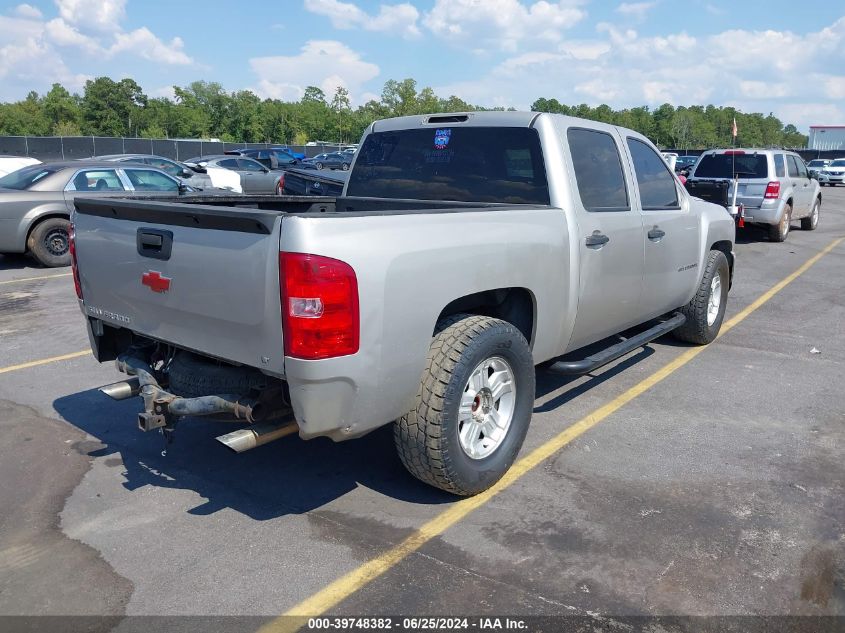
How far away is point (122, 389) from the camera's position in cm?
420

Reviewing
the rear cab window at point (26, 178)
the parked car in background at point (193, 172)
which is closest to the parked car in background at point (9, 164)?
the parked car in background at point (193, 172)

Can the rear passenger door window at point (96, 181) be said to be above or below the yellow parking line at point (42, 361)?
above

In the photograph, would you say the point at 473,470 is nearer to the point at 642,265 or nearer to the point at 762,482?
the point at 762,482

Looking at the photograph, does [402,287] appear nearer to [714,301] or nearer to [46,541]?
[46,541]

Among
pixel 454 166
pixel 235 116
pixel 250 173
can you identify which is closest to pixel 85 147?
pixel 250 173

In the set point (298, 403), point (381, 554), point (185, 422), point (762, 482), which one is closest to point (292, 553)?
point (381, 554)

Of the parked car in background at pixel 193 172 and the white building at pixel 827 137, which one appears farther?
the white building at pixel 827 137

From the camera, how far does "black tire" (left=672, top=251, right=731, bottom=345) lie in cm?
674

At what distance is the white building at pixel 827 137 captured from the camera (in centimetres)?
8019

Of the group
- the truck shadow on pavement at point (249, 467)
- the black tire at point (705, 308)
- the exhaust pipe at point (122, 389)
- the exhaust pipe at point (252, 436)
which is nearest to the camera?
the exhaust pipe at point (252, 436)

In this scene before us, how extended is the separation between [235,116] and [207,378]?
101m

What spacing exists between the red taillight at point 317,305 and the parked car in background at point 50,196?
8465 mm

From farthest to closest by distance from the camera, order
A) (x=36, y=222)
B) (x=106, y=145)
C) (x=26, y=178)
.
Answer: (x=106, y=145), (x=26, y=178), (x=36, y=222)

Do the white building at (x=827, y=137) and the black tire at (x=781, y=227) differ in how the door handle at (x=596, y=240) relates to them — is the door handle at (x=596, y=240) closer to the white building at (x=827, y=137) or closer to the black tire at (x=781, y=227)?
the black tire at (x=781, y=227)
